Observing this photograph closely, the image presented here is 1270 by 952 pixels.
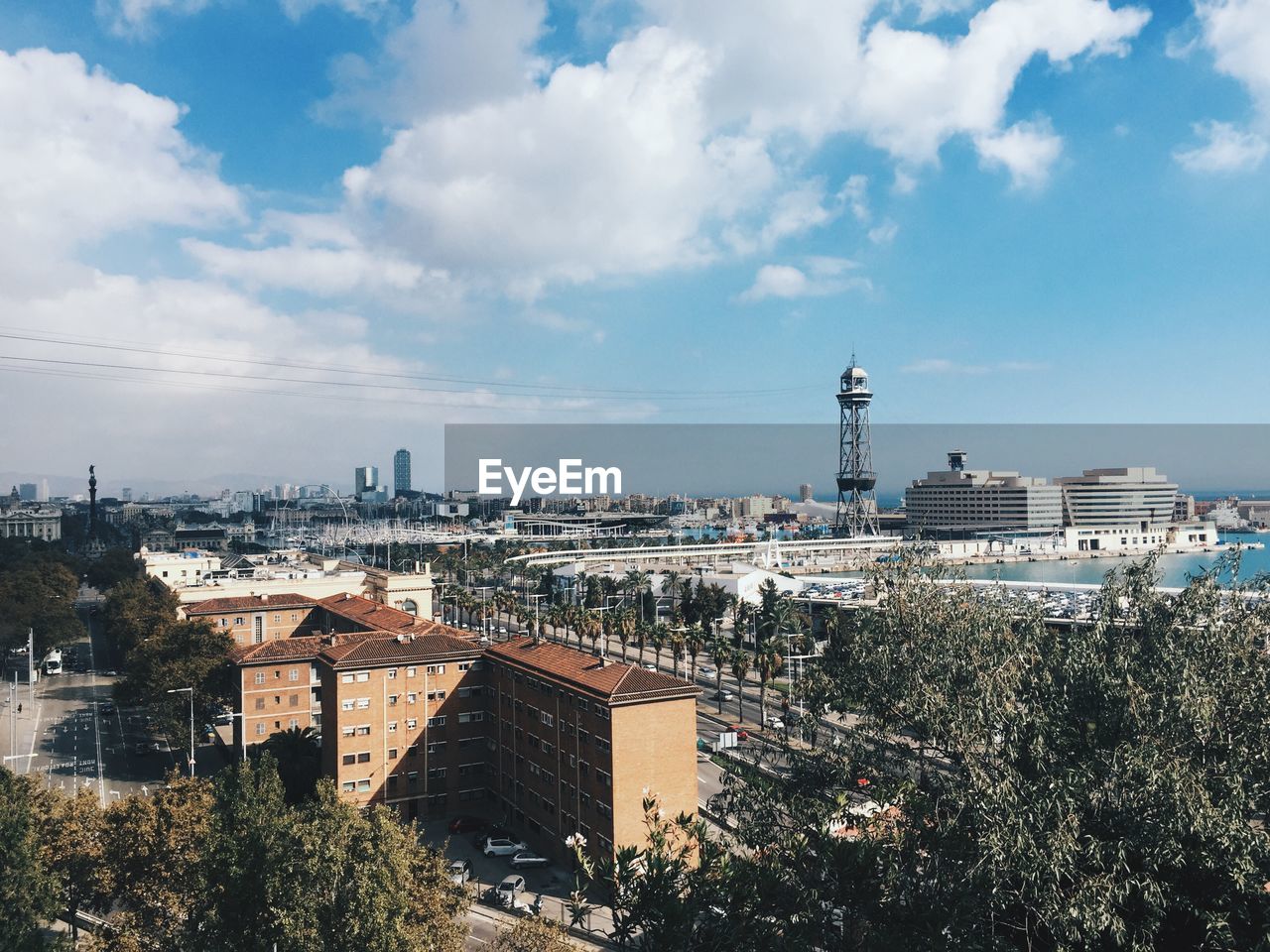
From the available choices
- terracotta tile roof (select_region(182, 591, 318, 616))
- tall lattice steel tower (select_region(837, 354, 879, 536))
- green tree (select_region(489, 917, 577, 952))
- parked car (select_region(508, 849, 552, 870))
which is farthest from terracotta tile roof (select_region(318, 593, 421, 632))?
tall lattice steel tower (select_region(837, 354, 879, 536))

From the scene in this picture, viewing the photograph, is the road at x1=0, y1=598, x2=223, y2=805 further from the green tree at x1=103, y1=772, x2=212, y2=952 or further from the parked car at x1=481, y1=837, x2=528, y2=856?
the parked car at x1=481, y1=837, x2=528, y2=856

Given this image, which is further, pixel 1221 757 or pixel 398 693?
pixel 398 693

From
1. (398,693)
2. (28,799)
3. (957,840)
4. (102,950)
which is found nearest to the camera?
(957,840)

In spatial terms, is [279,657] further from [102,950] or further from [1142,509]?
[1142,509]

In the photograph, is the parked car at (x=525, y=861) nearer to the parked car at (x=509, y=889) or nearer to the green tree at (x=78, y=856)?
the parked car at (x=509, y=889)

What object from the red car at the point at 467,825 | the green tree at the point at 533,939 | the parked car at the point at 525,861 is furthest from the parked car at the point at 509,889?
the green tree at the point at 533,939

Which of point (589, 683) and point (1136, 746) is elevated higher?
point (1136, 746)

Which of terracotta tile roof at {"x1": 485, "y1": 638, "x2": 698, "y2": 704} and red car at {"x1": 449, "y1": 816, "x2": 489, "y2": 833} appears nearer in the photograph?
terracotta tile roof at {"x1": 485, "y1": 638, "x2": 698, "y2": 704}

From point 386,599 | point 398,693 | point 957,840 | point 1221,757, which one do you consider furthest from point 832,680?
point 386,599
